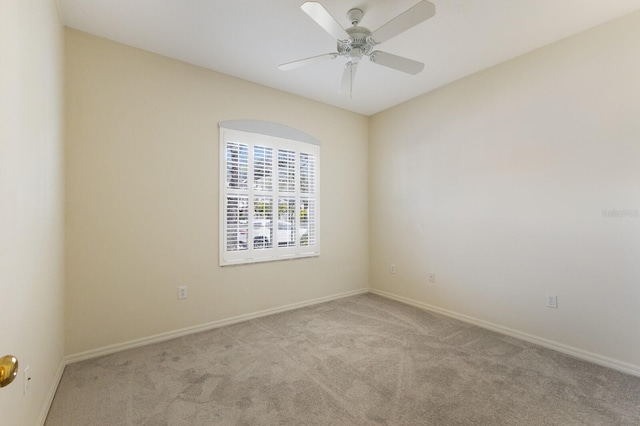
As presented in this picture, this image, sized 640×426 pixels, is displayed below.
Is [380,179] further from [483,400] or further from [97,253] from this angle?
[97,253]

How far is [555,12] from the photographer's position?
2340 mm

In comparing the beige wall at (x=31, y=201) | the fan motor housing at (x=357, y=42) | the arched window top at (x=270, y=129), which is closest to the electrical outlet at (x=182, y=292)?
the beige wall at (x=31, y=201)

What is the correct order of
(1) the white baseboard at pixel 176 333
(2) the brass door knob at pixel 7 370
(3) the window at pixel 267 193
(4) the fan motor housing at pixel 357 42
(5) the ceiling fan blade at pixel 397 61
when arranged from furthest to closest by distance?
(3) the window at pixel 267 193
(1) the white baseboard at pixel 176 333
(5) the ceiling fan blade at pixel 397 61
(4) the fan motor housing at pixel 357 42
(2) the brass door knob at pixel 7 370

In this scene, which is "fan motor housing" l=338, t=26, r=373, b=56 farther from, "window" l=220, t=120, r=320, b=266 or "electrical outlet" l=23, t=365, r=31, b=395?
"electrical outlet" l=23, t=365, r=31, b=395

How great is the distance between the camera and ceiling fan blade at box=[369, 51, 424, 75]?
2.36 metres

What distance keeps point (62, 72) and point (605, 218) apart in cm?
471

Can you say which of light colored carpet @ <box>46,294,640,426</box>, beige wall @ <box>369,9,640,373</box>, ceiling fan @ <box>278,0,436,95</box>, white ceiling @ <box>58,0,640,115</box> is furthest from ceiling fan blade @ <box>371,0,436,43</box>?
light colored carpet @ <box>46,294,640,426</box>

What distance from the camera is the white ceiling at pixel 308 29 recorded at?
229cm

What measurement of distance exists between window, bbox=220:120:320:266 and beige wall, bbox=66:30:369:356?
0.45 feet

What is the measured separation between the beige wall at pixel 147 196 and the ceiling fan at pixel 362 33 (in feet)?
4.19

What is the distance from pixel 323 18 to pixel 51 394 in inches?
124

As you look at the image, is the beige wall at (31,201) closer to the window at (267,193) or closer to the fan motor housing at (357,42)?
the window at (267,193)

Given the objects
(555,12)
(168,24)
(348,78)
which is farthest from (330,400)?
(555,12)

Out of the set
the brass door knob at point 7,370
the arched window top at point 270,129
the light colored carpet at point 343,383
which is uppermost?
the arched window top at point 270,129
